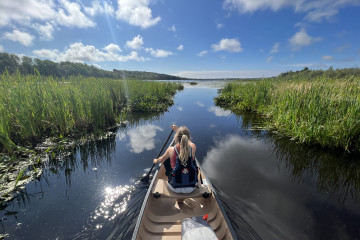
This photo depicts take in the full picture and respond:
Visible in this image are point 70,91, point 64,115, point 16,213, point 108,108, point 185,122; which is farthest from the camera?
point 185,122

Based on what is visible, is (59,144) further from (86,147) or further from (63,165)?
(63,165)

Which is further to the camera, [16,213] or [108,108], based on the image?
[108,108]

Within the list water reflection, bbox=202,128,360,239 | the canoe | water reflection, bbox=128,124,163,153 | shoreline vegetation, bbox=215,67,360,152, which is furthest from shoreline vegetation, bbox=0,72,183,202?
shoreline vegetation, bbox=215,67,360,152

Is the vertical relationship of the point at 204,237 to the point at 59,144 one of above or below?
above

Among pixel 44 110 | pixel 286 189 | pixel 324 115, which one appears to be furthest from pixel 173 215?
pixel 324 115

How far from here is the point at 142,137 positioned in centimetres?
955

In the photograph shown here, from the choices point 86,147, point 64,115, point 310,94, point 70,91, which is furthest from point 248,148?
point 70,91

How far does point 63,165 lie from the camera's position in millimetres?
6223

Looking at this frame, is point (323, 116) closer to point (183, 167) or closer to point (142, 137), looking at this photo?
point (183, 167)

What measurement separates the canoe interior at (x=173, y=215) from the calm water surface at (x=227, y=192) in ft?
2.25

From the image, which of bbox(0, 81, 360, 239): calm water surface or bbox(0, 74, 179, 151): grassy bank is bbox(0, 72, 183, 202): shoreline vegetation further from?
bbox(0, 81, 360, 239): calm water surface

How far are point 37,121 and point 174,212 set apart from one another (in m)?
7.69

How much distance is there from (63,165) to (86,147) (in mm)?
1564

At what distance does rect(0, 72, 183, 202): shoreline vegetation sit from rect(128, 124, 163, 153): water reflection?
1.83m
